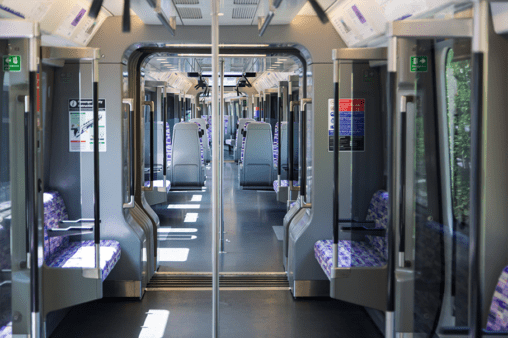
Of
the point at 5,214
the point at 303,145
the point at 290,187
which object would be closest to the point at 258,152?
the point at 290,187

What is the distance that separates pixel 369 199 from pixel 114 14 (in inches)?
105

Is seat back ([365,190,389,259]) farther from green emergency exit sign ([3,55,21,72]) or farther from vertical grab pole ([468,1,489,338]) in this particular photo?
green emergency exit sign ([3,55,21,72])

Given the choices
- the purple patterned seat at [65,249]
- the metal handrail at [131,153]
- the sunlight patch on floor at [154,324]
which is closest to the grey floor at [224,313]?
the sunlight patch on floor at [154,324]

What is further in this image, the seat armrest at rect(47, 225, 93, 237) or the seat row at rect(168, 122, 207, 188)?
the seat row at rect(168, 122, 207, 188)

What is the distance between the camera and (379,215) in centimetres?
323

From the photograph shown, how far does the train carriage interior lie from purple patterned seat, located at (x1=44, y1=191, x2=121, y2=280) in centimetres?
2

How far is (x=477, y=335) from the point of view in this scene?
8.93 ft

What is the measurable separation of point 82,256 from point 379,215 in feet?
7.11

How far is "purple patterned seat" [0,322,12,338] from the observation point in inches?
113

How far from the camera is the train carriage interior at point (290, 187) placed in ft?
9.01

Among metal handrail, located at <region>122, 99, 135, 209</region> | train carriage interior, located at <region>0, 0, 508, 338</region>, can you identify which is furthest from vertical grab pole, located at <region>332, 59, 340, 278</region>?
metal handrail, located at <region>122, 99, 135, 209</region>

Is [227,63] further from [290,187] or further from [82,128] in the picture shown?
[82,128]

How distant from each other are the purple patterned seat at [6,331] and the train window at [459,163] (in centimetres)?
247

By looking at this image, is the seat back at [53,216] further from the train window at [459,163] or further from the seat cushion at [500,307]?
the seat cushion at [500,307]
